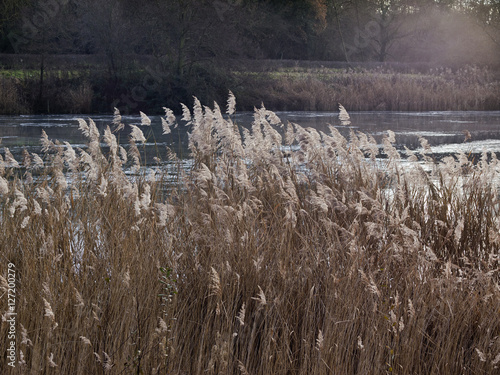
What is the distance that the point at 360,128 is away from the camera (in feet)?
53.6

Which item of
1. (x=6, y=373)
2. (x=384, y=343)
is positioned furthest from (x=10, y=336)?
(x=384, y=343)

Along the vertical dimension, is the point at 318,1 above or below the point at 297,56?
above

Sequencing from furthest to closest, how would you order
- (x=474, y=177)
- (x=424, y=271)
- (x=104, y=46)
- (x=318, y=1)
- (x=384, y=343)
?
(x=318, y=1)
(x=104, y=46)
(x=474, y=177)
(x=424, y=271)
(x=384, y=343)

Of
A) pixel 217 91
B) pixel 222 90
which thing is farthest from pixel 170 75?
pixel 222 90

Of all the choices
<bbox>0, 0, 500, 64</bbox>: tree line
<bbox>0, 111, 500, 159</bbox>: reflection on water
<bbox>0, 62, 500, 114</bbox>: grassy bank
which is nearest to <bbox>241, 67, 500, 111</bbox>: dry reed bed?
<bbox>0, 62, 500, 114</bbox>: grassy bank

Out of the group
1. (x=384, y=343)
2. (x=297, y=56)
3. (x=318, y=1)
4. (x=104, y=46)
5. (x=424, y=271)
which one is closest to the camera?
(x=384, y=343)

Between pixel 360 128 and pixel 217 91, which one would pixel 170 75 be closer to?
pixel 217 91


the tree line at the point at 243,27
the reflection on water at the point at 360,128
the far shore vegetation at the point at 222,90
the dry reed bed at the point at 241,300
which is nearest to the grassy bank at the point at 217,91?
the far shore vegetation at the point at 222,90

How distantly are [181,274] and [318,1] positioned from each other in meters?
36.1

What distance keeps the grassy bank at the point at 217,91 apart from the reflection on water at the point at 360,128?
4.42 feet

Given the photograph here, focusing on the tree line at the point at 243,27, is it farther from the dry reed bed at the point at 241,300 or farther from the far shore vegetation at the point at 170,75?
the dry reed bed at the point at 241,300

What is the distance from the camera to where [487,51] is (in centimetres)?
3844

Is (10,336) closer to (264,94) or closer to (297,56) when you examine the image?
(264,94)

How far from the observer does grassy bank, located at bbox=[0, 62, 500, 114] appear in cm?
2083
